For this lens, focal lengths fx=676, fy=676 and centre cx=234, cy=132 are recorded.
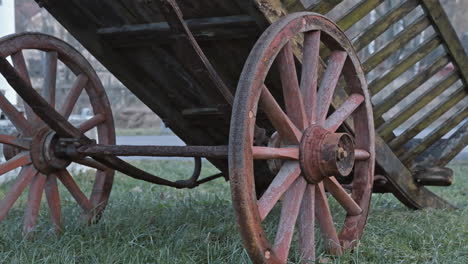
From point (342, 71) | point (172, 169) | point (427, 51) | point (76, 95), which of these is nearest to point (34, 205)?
point (76, 95)

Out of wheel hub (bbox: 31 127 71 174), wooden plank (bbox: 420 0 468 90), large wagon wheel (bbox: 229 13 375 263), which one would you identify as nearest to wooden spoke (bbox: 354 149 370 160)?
large wagon wheel (bbox: 229 13 375 263)

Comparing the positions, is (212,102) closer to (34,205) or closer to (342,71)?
(342,71)

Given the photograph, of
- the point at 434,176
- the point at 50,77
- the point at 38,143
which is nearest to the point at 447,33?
the point at 434,176

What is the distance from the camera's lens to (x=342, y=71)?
3.67m

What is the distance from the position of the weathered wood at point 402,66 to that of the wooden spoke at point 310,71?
974 millimetres

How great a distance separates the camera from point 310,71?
10.5 feet

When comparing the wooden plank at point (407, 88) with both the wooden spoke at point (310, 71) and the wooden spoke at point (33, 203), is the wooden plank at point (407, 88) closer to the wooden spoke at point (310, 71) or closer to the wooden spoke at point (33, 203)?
the wooden spoke at point (310, 71)

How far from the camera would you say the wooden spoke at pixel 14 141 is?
3.75m

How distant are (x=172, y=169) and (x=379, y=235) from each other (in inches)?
233

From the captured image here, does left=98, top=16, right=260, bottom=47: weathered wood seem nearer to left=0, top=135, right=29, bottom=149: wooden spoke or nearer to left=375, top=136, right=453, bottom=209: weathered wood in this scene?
left=0, top=135, right=29, bottom=149: wooden spoke

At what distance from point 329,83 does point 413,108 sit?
1.30 metres

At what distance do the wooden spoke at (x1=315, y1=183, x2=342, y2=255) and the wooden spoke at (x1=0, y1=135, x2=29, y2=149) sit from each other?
167 cm

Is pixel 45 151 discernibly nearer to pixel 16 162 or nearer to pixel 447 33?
pixel 16 162

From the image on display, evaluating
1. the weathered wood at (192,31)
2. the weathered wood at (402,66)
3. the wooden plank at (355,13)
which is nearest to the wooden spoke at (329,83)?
the wooden plank at (355,13)
